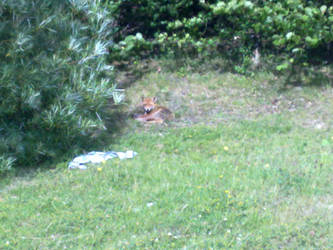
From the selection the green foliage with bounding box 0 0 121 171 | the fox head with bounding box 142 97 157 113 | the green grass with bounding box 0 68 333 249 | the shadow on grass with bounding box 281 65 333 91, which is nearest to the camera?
the green grass with bounding box 0 68 333 249

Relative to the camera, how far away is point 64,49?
21.8ft

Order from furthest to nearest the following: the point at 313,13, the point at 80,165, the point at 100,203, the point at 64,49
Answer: the point at 313,13
the point at 64,49
the point at 80,165
the point at 100,203

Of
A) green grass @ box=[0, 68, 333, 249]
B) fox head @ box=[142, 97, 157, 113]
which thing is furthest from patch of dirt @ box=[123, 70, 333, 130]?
fox head @ box=[142, 97, 157, 113]

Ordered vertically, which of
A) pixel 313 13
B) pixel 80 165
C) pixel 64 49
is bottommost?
pixel 80 165

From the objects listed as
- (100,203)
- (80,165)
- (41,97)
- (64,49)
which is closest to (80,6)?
(64,49)

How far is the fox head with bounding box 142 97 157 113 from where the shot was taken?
7.94 meters

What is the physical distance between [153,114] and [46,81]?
2056mm

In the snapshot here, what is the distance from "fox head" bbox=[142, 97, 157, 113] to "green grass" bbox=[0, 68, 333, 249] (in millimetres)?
394

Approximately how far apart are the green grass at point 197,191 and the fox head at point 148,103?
1.29 ft

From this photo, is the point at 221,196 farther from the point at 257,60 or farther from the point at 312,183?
the point at 257,60

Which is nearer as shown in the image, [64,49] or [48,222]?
[48,222]

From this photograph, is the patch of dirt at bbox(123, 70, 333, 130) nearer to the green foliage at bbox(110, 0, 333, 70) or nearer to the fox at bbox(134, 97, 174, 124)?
the fox at bbox(134, 97, 174, 124)

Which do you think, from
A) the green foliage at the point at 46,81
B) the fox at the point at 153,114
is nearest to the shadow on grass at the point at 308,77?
the fox at the point at 153,114

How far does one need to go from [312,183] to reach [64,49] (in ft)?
12.4
